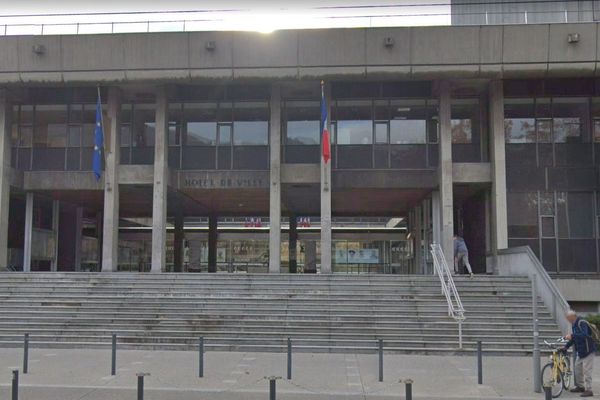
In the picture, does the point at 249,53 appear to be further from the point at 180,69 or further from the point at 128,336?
the point at 128,336

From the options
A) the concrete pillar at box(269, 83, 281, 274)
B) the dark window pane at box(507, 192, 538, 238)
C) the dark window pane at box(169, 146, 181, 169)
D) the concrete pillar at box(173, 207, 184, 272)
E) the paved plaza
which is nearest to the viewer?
the paved plaza

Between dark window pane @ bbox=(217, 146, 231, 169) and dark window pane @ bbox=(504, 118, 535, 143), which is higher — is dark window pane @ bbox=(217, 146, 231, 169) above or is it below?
below

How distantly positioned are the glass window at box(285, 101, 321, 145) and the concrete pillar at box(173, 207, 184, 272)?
11.1 meters

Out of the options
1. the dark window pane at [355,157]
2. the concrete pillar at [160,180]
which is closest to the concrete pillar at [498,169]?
the dark window pane at [355,157]

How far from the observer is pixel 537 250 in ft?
76.4

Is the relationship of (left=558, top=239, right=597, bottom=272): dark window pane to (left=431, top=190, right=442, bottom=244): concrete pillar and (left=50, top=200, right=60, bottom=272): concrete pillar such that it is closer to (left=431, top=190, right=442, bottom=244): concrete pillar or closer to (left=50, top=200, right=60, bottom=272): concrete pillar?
(left=431, top=190, right=442, bottom=244): concrete pillar

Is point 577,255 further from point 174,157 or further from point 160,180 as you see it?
point 174,157

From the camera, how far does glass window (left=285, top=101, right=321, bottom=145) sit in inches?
1025

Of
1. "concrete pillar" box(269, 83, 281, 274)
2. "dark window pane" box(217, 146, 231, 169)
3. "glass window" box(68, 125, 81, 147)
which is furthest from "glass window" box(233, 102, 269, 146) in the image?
"glass window" box(68, 125, 81, 147)

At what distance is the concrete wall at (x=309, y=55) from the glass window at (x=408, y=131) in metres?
3.12

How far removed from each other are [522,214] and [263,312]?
38.3 feet

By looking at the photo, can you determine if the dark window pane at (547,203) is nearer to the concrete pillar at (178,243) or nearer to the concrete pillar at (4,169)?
the concrete pillar at (178,243)

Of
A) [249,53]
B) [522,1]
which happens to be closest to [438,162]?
[522,1]

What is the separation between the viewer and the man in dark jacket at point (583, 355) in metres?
10.5
